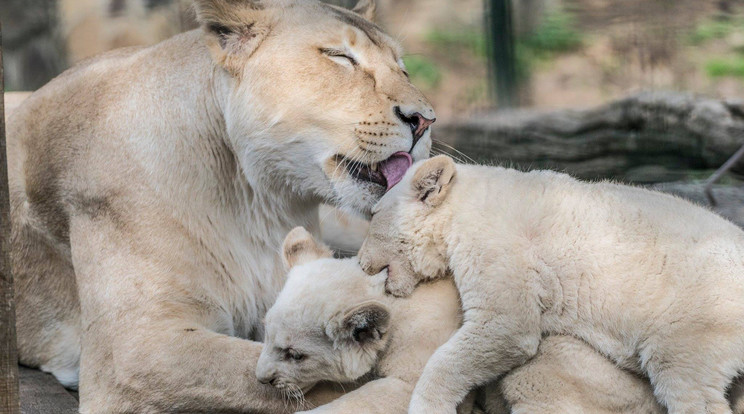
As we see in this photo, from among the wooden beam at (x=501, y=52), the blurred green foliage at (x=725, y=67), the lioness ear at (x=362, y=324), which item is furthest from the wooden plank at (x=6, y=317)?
the blurred green foliage at (x=725, y=67)

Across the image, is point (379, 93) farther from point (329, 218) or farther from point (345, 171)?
point (329, 218)

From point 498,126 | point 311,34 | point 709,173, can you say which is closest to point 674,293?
point 311,34

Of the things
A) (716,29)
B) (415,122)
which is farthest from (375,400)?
(716,29)

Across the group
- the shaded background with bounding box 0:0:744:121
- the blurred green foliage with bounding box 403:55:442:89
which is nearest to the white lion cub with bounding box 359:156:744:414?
the shaded background with bounding box 0:0:744:121

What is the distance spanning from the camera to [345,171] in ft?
12.2

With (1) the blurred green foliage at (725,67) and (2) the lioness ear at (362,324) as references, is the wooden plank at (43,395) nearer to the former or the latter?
(2) the lioness ear at (362,324)

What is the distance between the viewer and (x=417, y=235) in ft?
11.2

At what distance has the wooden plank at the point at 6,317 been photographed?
2777 mm

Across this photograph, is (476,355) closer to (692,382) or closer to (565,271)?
(565,271)

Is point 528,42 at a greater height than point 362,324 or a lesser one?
lesser

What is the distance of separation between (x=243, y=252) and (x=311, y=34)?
0.92 metres

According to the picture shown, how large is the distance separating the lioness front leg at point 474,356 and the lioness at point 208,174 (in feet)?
2.34

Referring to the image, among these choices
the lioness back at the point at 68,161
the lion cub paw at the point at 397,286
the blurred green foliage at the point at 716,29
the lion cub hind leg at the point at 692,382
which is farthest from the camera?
the blurred green foliage at the point at 716,29

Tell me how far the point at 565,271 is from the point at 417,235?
1.67 feet
